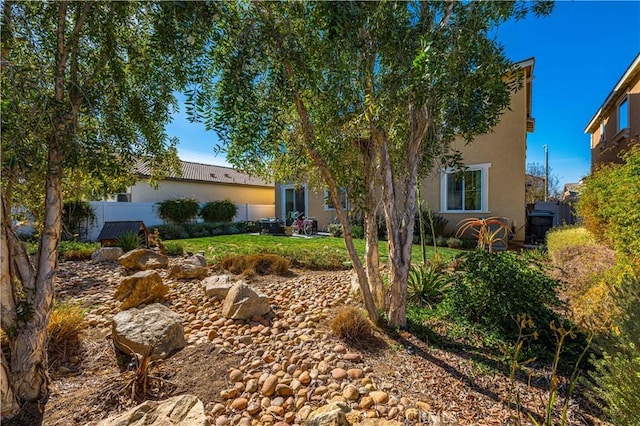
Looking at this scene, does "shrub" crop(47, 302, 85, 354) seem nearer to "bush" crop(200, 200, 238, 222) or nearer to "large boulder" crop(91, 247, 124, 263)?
"large boulder" crop(91, 247, 124, 263)

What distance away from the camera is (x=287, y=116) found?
370cm

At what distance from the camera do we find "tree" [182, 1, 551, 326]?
2686 mm

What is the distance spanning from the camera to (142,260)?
272 inches

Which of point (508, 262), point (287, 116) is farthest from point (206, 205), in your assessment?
point (508, 262)

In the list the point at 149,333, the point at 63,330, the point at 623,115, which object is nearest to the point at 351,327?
the point at 149,333

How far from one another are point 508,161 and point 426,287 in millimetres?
8595

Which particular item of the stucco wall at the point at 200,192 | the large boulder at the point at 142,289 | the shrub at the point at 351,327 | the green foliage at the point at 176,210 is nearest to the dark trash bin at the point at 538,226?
the shrub at the point at 351,327

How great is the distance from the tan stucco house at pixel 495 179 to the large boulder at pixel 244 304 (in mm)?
7001

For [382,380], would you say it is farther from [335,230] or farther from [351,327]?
[335,230]

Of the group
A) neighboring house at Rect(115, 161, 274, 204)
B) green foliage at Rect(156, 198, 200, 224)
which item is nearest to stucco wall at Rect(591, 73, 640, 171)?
neighboring house at Rect(115, 161, 274, 204)

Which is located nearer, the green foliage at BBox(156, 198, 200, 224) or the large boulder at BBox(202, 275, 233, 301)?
the large boulder at BBox(202, 275, 233, 301)

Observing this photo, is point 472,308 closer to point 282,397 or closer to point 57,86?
point 282,397

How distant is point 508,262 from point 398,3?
3.51m

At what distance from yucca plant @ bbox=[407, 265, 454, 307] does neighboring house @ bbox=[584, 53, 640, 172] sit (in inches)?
326
